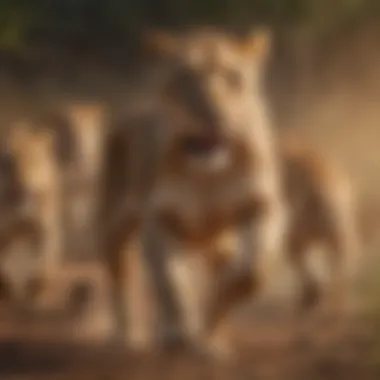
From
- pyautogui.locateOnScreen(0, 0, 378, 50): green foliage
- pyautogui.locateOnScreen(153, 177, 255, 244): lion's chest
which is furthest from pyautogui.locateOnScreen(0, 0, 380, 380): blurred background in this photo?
pyautogui.locateOnScreen(153, 177, 255, 244): lion's chest

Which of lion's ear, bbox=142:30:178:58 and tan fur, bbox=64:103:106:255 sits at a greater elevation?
lion's ear, bbox=142:30:178:58

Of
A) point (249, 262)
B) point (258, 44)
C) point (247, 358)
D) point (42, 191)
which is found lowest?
point (247, 358)

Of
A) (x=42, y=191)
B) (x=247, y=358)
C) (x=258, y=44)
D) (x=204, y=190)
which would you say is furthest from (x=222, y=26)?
(x=247, y=358)

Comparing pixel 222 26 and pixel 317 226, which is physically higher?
pixel 222 26

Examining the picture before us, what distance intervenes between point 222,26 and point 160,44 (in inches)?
3.5

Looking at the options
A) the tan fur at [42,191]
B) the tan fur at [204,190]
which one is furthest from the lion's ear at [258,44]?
the tan fur at [42,191]

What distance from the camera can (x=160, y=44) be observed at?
116 centimetres

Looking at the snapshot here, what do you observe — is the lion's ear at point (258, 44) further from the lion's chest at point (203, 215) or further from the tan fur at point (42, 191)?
the tan fur at point (42, 191)

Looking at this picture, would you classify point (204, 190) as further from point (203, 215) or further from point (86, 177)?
point (86, 177)

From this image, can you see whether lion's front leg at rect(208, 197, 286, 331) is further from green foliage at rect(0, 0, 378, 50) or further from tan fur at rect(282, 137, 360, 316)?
green foliage at rect(0, 0, 378, 50)

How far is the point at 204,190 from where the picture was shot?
1.13m

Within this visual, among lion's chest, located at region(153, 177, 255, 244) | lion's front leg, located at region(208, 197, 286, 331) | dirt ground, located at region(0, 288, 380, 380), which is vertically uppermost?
lion's chest, located at region(153, 177, 255, 244)

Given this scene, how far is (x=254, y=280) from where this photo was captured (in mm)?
1122

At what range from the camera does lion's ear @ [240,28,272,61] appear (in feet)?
3.77
